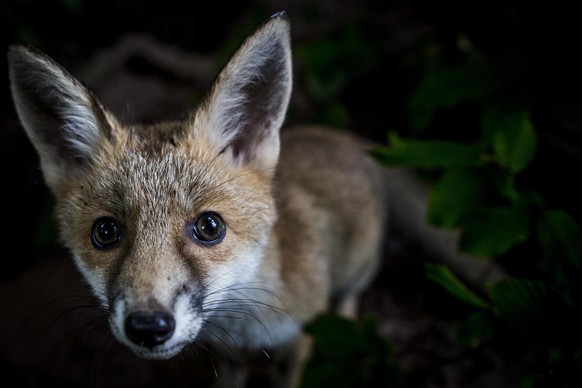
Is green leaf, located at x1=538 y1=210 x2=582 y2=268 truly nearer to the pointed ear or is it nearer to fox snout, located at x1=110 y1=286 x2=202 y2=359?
fox snout, located at x1=110 y1=286 x2=202 y2=359

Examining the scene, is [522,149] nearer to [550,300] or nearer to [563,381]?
[550,300]

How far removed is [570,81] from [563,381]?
1.75 m

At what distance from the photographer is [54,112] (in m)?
2.15

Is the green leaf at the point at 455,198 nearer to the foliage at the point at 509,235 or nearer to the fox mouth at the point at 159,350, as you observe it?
the foliage at the point at 509,235

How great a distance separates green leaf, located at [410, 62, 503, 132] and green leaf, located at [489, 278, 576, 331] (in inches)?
49.9

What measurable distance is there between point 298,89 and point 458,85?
2.50 metres

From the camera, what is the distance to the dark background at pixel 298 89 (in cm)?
279

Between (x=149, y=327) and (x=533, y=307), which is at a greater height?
Result: (x=149, y=327)

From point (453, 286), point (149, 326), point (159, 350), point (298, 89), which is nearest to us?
point (149, 326)

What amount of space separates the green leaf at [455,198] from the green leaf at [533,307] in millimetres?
467

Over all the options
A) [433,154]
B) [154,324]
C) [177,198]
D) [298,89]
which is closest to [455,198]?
[433,154]

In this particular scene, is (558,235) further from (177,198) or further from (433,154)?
(177,198)

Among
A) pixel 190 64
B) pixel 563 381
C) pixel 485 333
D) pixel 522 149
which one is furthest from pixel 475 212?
pixel 190 64

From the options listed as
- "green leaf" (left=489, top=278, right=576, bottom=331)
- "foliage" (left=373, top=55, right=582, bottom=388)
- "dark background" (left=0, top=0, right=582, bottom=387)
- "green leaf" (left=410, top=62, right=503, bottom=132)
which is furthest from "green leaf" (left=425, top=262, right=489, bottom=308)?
"green leaf" (left=410, top=62, right=503, bottom=132)
